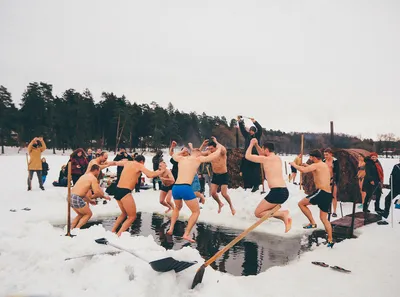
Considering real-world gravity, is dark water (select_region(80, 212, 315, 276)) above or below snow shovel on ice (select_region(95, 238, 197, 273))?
below

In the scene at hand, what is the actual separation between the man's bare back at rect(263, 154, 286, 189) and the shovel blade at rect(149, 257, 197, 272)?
3023 mm

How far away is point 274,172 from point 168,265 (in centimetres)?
342

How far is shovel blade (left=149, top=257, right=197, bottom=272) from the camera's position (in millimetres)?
3584

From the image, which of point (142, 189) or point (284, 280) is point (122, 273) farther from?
point (142, 189)

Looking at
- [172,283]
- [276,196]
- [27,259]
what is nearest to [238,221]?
[276,196]

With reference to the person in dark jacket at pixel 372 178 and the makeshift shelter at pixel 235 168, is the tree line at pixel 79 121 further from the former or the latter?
the person in dark jacket at pixel 372 178

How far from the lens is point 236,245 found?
6305 mm

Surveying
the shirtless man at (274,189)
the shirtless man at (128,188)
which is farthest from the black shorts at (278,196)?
the shirtless man at (128,188)

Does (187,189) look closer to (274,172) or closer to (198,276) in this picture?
(274,172)

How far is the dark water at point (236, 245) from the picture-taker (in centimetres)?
517

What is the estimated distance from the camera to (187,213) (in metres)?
9.62

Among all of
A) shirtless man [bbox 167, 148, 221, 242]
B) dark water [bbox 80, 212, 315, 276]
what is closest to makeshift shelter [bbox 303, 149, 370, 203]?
dark water [bbox 80, 212, 315, 276]

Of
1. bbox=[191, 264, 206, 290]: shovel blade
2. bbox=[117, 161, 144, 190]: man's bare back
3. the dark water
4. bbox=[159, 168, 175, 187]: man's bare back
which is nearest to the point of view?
bbox=[191, 264, 206, 290]: shovel blade

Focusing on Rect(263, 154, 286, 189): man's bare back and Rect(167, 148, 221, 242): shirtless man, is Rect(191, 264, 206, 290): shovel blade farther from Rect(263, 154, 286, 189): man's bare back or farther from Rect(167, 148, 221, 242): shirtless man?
Rect(263, 154, 286, 189): man's bare back
